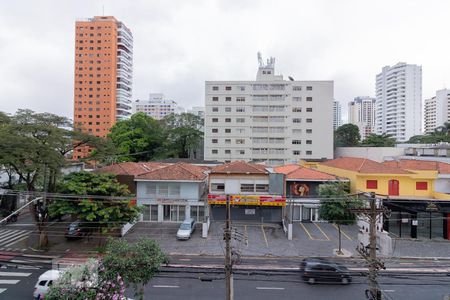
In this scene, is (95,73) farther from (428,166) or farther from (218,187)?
(428,166)

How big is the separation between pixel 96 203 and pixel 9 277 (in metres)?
5.89

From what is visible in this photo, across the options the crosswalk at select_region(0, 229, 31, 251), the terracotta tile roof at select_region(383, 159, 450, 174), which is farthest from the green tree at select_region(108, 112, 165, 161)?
the terracotta tile roof at select_region(383, 159, 450, 174)

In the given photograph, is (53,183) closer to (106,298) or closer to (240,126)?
(106,298)

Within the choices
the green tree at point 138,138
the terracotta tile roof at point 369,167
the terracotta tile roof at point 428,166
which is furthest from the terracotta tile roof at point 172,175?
the green tree at point 138,138

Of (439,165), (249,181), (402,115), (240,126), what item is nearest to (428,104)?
(402,115)

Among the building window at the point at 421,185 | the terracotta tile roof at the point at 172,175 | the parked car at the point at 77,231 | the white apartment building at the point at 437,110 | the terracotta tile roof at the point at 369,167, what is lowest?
the parked car at the point at 77,231

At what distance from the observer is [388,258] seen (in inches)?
796

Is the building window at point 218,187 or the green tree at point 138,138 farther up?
the green tree at point 138,138

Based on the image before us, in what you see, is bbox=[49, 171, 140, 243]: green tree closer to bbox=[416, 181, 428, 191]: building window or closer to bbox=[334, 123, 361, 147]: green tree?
bbox=[416, 181, 428, 191]: building window

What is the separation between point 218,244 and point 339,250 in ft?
29.5

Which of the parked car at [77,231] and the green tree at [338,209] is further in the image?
the parked car at [77,231]

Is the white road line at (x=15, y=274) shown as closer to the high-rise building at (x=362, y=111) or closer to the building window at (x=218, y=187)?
the building window at (x=218, y=187)

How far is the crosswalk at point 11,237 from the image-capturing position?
22.4 metres

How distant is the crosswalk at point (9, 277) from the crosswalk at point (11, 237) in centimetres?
478
